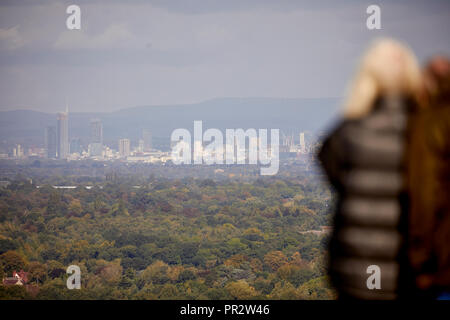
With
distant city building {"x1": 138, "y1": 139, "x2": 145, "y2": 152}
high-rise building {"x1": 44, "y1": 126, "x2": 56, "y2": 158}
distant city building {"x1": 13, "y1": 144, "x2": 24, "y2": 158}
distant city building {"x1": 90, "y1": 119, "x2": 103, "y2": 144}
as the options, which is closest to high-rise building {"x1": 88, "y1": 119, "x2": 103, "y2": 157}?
distant city building {"x1": 90, "y1": 119, "x2": 103, "y2": 144}

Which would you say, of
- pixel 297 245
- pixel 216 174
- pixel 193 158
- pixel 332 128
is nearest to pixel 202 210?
pixel 297 245

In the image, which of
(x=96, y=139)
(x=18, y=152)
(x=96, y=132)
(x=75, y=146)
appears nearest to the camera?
(x=18, y=152)

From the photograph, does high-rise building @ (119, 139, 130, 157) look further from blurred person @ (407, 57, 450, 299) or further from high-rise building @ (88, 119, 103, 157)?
blurred person @ (407, 57, 450, 299)

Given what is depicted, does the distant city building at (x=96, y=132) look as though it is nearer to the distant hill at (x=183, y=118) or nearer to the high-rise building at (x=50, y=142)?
the distant hill at (x=183, y=118)

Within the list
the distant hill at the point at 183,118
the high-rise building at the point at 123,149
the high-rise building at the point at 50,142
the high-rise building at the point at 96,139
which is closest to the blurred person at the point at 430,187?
the distant hill at the point at 183,118

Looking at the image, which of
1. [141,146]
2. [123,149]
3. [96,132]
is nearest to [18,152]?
[96,132]

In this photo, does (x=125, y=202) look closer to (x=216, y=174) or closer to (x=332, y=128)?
(x=216, y=174)

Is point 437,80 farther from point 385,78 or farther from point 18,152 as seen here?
point 18,152
